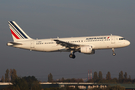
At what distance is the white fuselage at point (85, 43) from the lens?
53.6 metres

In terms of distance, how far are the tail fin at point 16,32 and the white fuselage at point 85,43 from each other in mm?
3928

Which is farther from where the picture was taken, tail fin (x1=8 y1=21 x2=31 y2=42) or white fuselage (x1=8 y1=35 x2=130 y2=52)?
tail fin (x1=8 y1=21 x2=31 y2=42)

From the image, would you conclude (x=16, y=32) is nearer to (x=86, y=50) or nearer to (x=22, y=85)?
(x=22, y=85)

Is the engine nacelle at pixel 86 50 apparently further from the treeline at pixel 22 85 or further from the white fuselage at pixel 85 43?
the treeline at pixel 22 85

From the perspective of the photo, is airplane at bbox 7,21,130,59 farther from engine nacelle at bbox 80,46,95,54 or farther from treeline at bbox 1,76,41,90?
treeline at bbox 1,76,41,90

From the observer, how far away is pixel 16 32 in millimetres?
64125

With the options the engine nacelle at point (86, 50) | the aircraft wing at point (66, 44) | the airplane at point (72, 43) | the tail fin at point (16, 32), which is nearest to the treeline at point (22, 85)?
the airplane at point (72, 43)

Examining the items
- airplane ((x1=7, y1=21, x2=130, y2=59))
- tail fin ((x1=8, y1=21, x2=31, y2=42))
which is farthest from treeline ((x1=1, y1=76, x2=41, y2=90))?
tail fin ((x1=8, y1=21, x2=31, y2=42))

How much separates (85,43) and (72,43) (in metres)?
3.12

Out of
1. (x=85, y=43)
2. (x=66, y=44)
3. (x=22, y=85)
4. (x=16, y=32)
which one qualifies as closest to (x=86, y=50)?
(x=85, y=43)

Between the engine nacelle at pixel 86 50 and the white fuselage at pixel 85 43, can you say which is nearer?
the engine nacelle at pixel 86 50

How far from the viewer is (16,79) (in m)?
67.4

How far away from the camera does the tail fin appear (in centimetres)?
6300

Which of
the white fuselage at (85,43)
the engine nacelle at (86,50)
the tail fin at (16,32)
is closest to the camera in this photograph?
the engine nacelle at (86,50)
